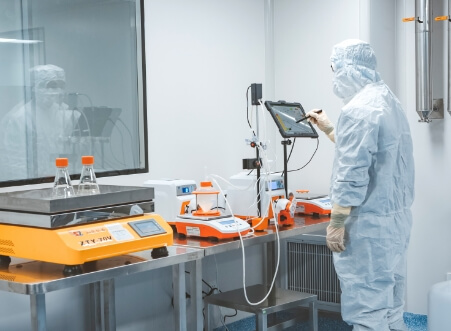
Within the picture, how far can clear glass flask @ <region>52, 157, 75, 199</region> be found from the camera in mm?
2295

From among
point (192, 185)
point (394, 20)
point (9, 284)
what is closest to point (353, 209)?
point (192, 185)

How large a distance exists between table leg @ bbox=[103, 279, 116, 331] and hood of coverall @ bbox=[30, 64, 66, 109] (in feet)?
2.72

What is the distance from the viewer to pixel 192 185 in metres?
3.04

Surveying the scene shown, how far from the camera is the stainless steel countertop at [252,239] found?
2.65 meters

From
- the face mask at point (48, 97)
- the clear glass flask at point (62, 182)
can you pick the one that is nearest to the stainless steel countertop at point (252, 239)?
the clear glass flask at point (62, 182)

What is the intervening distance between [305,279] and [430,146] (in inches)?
42.5

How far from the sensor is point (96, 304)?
9.71ft

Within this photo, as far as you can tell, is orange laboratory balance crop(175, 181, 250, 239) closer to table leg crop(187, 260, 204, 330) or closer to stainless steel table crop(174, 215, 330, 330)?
stainless steel table crop(174, 215, 330, 330)

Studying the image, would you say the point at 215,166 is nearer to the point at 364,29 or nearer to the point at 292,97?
the point at 292,97

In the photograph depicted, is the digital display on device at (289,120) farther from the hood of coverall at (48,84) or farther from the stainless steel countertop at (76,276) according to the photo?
the hood of coverall at (48,84)

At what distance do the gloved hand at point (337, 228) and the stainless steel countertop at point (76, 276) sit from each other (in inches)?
22.4

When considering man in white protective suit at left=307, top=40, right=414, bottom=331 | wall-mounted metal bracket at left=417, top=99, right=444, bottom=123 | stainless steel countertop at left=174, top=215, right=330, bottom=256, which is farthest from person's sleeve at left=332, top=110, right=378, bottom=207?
wall-mounted metal bracket at left=417, top=99, right=444, bottom=123

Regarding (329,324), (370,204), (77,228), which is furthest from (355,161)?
(329,324)

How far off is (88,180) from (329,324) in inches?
73.7
